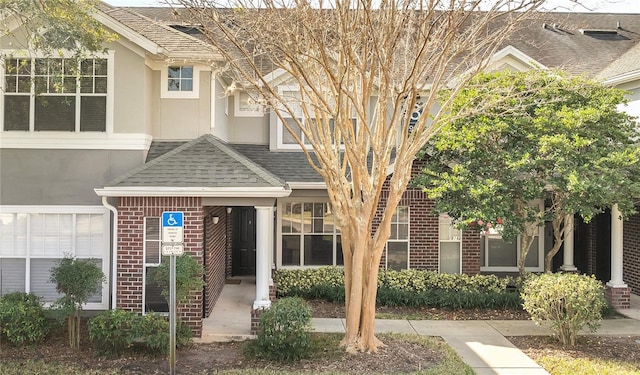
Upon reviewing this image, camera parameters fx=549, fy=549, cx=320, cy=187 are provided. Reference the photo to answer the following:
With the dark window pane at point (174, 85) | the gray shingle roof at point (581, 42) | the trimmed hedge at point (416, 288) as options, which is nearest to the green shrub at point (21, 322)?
the dark window pane at point (174, 85)

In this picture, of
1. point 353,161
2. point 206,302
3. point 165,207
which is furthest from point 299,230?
point 353,161

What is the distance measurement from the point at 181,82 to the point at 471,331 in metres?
7.81

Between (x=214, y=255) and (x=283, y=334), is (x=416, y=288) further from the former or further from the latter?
(x=283, y=334)

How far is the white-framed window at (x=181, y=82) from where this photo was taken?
1167 cm

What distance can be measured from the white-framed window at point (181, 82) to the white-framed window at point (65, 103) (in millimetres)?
1213

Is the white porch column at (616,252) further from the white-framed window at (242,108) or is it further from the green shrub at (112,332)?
the green shrub at (112,332)

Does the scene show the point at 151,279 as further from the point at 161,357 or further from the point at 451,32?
the point at 451,32

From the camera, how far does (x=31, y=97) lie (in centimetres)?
1080

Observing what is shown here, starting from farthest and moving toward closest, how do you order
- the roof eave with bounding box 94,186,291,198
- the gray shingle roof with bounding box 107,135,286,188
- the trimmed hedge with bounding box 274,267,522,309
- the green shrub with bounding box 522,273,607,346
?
1. the trimmed hedge with bounding box 274,267,522,309
2. the gray shingle roof with bounding box 107,135,286,188
3. the roof eave with bounding box 94,186,291,198
4. the green shrub with bounding box 522,273,607,346

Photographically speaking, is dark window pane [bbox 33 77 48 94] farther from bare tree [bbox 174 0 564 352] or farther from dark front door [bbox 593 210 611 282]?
dark front door [bbox 593 210 611 282]

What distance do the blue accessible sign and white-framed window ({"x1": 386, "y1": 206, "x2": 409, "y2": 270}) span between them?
731 cm

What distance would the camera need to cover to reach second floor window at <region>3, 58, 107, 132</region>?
10.8 metres

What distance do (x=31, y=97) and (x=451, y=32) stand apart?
8091 mm

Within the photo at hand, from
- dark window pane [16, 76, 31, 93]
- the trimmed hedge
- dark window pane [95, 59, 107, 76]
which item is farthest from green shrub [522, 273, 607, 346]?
dark window pane [16, 76, 31, 93]
